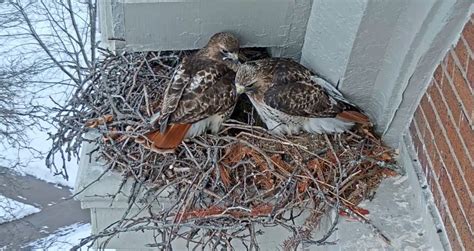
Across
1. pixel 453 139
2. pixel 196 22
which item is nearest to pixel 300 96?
pixel 196 22

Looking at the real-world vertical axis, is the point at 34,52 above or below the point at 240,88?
below

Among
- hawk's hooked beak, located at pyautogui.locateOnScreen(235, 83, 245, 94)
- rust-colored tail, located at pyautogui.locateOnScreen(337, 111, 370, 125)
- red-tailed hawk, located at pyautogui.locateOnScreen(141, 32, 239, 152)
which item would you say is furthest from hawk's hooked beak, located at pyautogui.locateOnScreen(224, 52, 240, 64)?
rust-colored tail, located at pyautogui.locateOnScreen(337, 111, 370, 125)

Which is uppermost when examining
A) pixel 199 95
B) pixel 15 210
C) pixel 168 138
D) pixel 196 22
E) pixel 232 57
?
pixel 196 22

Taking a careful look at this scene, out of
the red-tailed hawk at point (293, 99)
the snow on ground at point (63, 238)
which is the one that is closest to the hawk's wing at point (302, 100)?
the red-tailed hawk at point (293, 99)

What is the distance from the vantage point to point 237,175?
3.04 meters

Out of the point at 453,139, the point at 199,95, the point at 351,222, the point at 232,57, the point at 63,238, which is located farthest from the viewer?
the point at 63,238

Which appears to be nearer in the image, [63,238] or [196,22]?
[196,22]

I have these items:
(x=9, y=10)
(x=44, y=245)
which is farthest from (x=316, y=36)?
(x=9, y=10)

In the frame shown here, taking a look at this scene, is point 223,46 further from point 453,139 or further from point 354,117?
point 453,139

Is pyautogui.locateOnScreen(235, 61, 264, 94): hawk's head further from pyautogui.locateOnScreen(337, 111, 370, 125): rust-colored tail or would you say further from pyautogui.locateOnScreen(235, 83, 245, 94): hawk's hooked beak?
pyautogui.locateOnScreen(337, 111, 370, 125): rust-colored tail

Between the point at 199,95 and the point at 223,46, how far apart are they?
0.75 ft

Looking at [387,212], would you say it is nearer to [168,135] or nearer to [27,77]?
[168,135]

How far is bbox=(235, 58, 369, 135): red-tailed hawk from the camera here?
10.4 feet

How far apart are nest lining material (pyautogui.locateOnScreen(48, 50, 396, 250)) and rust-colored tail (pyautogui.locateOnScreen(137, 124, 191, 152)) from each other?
6 centimetres
